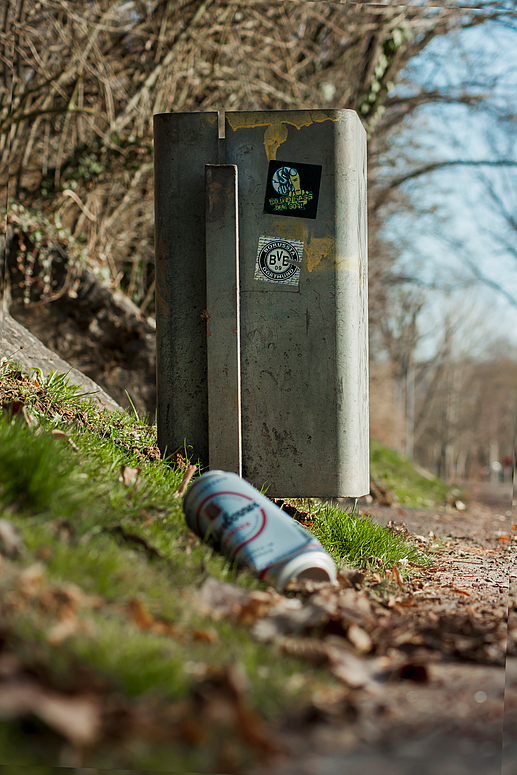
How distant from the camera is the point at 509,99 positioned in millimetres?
11305

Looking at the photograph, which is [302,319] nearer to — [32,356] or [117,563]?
[117,563]

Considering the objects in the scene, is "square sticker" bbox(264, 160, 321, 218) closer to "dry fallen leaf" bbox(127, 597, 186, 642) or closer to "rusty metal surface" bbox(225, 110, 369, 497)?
"rusty metal surface" bbox(225, 110, 369, 497)

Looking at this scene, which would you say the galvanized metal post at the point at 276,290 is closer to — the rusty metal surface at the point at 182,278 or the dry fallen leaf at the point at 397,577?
the rusty metal surface at the point at 182,278

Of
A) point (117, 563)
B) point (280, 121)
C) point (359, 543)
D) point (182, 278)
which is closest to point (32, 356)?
point (182, 278)

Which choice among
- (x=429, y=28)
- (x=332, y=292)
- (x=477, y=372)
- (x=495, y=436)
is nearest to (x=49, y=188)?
(x=332, y=292)

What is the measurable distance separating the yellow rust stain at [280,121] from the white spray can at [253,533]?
2.08 metres

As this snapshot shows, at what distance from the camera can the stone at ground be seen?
14.4ft

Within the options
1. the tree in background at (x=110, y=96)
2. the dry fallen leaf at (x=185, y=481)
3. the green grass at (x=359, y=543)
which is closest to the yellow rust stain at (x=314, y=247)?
the dry fallen leaf at (x=185, y=481)

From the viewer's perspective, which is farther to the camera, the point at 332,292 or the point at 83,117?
the point at 83,117

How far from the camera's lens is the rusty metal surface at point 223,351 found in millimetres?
3617

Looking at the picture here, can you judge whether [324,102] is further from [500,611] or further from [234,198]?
[500,611]

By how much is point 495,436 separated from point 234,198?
42315 mm

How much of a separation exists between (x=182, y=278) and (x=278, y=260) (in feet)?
1.95

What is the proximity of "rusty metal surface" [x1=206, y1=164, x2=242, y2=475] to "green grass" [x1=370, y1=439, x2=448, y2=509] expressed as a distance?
4855 mm
